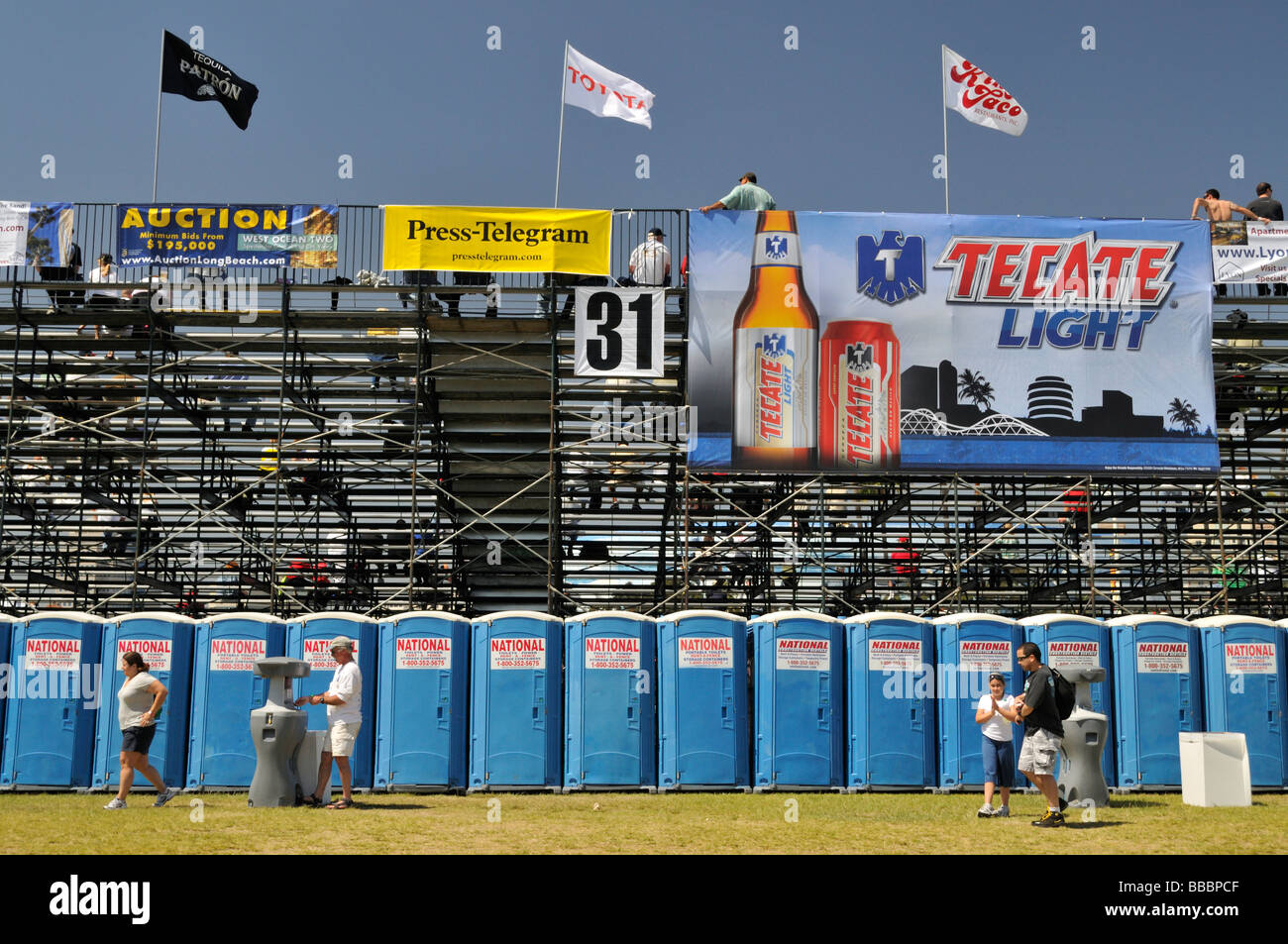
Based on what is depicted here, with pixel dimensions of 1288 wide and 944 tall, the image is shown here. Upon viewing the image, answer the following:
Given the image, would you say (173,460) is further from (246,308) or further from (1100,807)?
(1100,807)

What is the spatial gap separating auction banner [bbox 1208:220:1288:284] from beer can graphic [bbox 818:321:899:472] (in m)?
5.35

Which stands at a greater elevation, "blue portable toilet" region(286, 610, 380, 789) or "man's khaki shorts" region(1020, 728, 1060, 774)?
"blue portable toilet" region(286, 610, 380, 789)

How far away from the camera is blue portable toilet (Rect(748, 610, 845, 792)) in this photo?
16.3 metres

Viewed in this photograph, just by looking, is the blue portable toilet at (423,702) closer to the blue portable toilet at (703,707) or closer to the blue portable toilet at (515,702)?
the blue portable toilet at (515,702)

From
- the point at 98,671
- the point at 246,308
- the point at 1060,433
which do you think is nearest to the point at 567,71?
the point at 246,308

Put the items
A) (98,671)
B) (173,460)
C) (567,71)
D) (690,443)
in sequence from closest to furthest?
(98,671), (690,443), (567,71), (173,460)

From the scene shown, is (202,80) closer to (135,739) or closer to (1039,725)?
(135,739)

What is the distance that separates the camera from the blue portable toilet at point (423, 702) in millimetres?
16078

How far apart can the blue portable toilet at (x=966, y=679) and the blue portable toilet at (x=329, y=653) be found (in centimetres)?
677

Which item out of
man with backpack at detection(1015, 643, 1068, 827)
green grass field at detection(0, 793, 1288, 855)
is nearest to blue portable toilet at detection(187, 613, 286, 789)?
green grass field at detection(0, 793, 1288, 855)

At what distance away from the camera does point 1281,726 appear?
16.8m

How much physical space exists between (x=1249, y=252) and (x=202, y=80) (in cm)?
1654

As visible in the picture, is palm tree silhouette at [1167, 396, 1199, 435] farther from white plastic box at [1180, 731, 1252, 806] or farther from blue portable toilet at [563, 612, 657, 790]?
blue portable toilet at [563, 612, 657, 790]

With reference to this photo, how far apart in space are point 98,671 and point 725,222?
1032cm
